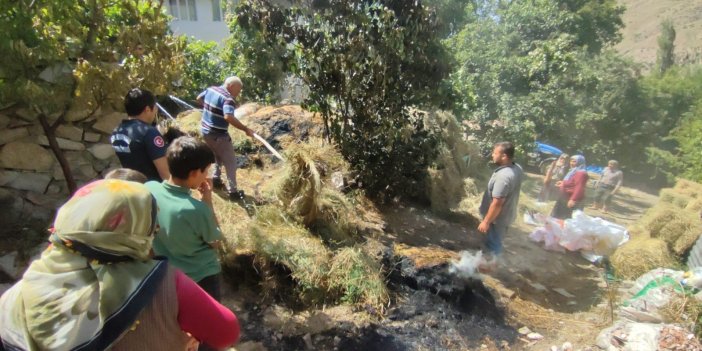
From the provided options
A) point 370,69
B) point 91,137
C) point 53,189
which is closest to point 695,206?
point 370,69

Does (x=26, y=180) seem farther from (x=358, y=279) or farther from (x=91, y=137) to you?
(x=358, y=279)

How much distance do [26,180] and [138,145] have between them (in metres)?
1.74

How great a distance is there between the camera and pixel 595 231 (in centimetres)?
569

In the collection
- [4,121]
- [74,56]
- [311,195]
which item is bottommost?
[311,195]

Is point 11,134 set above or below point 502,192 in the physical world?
above

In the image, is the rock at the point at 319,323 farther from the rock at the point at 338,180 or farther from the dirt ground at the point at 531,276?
the rock at the point at 338,180

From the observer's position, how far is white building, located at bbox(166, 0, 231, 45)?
56.1ft

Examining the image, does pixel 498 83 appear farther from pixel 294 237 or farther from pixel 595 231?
pixel 294 237

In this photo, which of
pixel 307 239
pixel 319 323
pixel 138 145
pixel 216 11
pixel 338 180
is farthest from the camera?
pixel 216 11

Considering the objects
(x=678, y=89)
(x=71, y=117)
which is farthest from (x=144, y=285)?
(x=678, y=89)

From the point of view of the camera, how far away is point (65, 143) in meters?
3.64

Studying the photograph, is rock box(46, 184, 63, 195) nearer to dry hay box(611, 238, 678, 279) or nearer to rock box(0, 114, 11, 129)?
rock box(0, 114, 11, 129)

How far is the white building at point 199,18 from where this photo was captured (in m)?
17.1

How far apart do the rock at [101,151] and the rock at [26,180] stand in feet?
1.34
